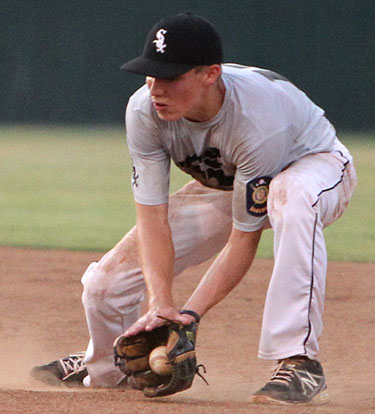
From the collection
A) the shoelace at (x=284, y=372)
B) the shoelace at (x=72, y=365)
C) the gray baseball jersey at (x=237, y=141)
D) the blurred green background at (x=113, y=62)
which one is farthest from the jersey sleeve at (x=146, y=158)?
the blurred green background at (x=113, y=62)

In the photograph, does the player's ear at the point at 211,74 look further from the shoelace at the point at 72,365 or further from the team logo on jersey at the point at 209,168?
the shoelace at the point at 72,365

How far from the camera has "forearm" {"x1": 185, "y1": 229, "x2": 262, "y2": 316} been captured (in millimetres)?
2861

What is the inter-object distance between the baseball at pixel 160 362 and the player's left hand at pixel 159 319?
0.25 feet

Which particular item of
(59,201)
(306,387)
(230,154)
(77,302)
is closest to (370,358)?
(306,387)

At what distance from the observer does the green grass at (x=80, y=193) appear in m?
6.62

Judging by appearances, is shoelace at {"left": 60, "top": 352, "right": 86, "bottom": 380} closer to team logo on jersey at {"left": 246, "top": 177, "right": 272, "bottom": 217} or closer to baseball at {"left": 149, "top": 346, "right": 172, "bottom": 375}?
baseball at {"left": 149, "top": 346, "right": 172, "bottom": 375}

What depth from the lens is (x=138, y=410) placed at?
2.54 metres

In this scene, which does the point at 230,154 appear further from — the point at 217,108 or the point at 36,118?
the point at 36,118

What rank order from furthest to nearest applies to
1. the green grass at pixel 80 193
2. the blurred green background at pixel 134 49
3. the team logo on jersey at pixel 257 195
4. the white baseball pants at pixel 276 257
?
the blurred green background at pixel 134 49 → the green grass at pixel 80 193 → the team logo on jersey at pixel 257 195 → the white baseball pants at pixel 276 257

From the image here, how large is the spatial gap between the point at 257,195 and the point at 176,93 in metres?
0.43

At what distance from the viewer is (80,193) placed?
30.2 feet

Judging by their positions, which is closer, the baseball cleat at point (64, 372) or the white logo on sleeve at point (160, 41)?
the white logo on sleeve at point (160, 41)

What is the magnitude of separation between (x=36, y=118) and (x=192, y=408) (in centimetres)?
1283

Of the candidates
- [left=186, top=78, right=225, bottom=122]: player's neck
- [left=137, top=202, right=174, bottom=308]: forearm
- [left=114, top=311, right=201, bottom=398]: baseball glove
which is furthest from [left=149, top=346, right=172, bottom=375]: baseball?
[left=186, top=78, right=225, bottom=122]: player's neck
